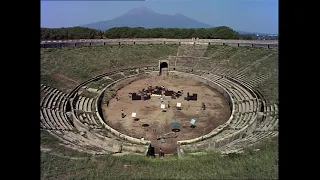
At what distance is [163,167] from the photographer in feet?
45.4

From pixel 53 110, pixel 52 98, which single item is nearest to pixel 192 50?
pixel 52 98

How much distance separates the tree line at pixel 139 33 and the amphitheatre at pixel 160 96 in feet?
10.8

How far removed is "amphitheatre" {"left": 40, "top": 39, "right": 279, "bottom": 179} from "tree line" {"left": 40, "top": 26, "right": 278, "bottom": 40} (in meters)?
3.28

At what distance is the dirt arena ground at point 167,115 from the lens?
25.5 meters

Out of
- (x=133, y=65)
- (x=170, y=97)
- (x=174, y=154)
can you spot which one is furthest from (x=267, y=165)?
(x=133, y=65)

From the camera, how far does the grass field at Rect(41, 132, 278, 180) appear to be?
11.5m

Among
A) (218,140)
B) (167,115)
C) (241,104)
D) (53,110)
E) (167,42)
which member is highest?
(167,42)

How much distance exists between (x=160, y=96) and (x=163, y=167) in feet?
74.7

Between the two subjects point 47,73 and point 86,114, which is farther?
point 47,73

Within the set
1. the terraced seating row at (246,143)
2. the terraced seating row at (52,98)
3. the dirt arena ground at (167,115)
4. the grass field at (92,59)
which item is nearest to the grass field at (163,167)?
the terraced seating row at (246,143)

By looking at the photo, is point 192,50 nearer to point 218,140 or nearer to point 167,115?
point 167,115
